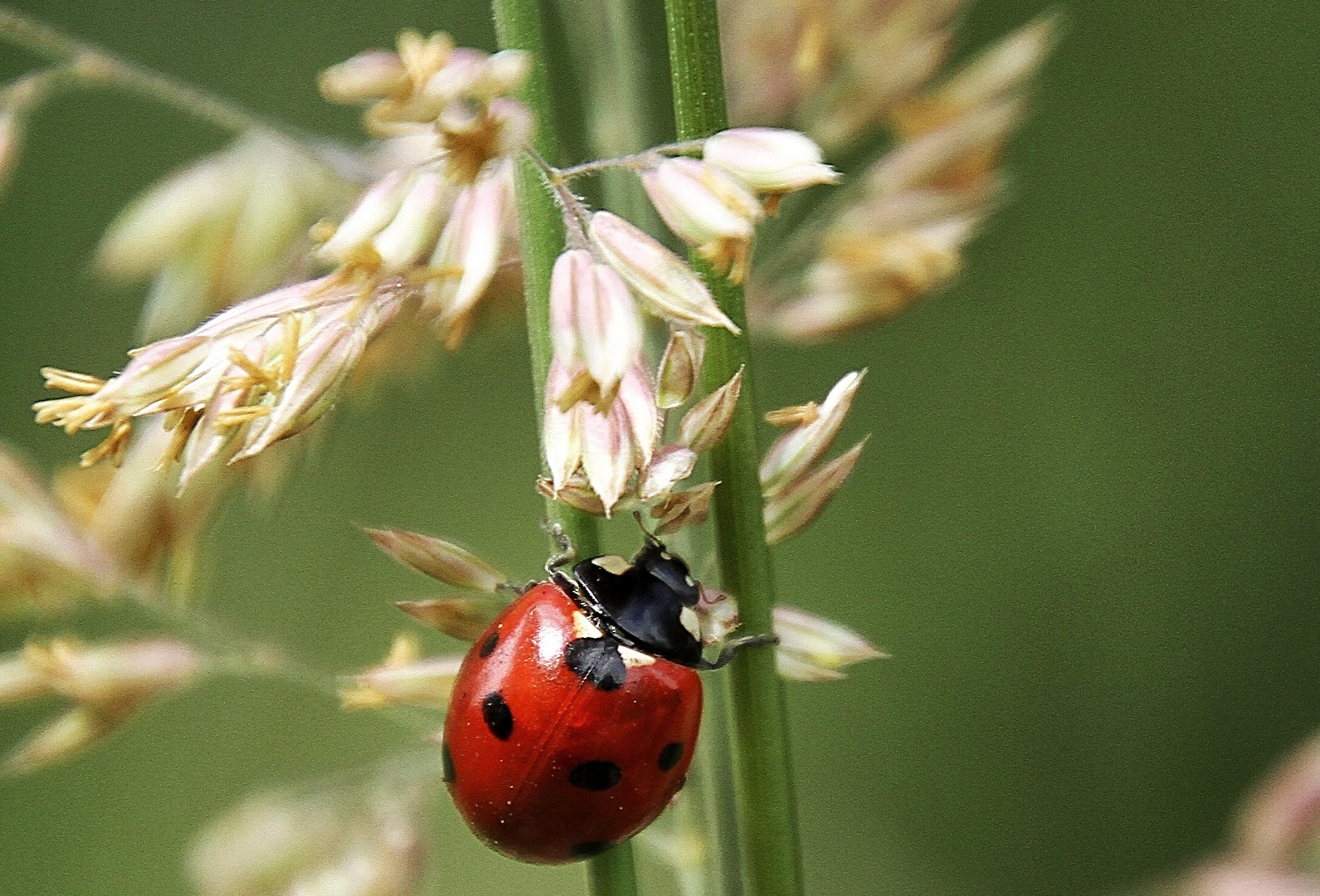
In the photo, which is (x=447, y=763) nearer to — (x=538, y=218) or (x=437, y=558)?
(x=437, y=558)

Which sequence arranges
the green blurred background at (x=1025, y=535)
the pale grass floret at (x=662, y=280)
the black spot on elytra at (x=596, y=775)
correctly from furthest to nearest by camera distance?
the green blurred background at (x=1025, y=535) → the black spot on elytra at (x=596, y=775) → the pale grass floret at (x=662, y=280)

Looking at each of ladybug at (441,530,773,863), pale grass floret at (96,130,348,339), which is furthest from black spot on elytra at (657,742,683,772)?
pale grass floret at (96,130,348,339)

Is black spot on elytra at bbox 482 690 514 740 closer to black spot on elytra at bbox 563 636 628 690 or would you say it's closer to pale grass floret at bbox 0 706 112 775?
black spot on elytra at bbox 563 636 628 690

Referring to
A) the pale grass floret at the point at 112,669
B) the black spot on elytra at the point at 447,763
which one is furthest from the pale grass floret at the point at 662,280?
the pale grass floret at the point at 112,669

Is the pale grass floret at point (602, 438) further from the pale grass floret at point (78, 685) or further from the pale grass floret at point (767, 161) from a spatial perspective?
the pale grass floret at point (78, 685)

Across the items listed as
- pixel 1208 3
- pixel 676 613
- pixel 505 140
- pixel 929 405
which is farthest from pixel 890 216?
pixel 1208 3

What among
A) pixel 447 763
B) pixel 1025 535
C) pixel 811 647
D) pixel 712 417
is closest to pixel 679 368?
pixel 712 417
